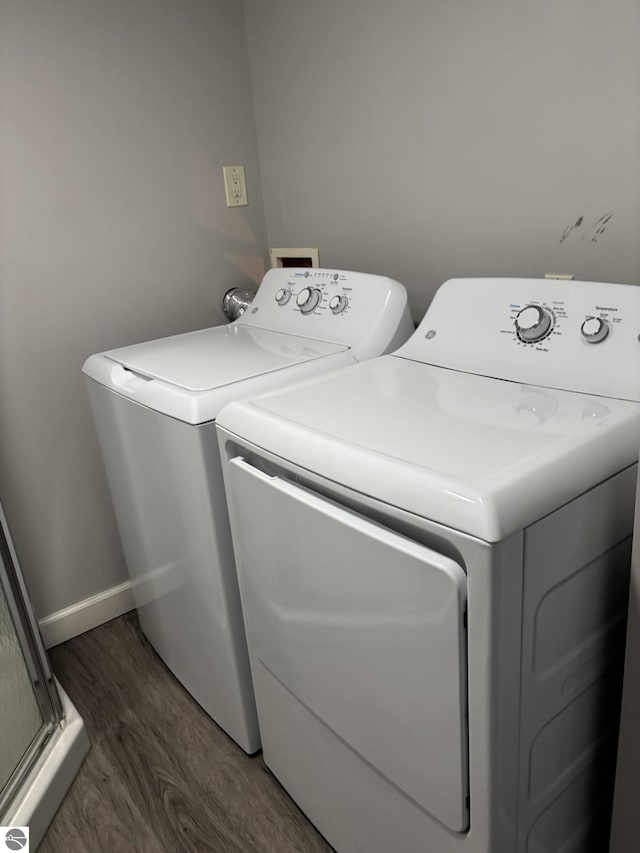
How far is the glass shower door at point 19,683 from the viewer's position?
1.40m

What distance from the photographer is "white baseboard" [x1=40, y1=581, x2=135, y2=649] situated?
190 cm

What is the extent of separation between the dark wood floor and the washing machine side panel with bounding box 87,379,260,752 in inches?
2.4

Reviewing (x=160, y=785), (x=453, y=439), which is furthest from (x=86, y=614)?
(x=453, y=439)

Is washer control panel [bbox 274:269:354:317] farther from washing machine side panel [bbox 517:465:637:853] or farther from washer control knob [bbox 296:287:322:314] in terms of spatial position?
washing machine side panel [bbox 517:465:637:853]

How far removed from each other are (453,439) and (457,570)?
0.20 meters

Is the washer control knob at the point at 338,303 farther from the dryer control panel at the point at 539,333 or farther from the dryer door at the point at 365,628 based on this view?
the dryer door at the point at 365,628

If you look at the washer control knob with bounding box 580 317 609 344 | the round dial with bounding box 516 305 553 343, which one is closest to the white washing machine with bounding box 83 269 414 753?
the round dial with bounding box 516 305 553 343

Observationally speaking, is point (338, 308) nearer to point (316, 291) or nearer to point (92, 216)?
point (316, 291)

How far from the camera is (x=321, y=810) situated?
1.22 meters

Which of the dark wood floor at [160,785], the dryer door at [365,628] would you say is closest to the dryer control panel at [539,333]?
the dryer door at [365,628]

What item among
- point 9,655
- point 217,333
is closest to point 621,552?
point 217,333

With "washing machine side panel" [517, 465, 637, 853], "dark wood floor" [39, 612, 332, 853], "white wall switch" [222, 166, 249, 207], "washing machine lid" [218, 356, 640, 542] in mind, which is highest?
"white wall switch" [222, 166, 249, 207]

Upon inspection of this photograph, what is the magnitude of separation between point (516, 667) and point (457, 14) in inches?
49.7

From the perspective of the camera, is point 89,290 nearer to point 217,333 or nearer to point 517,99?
point 217,333
